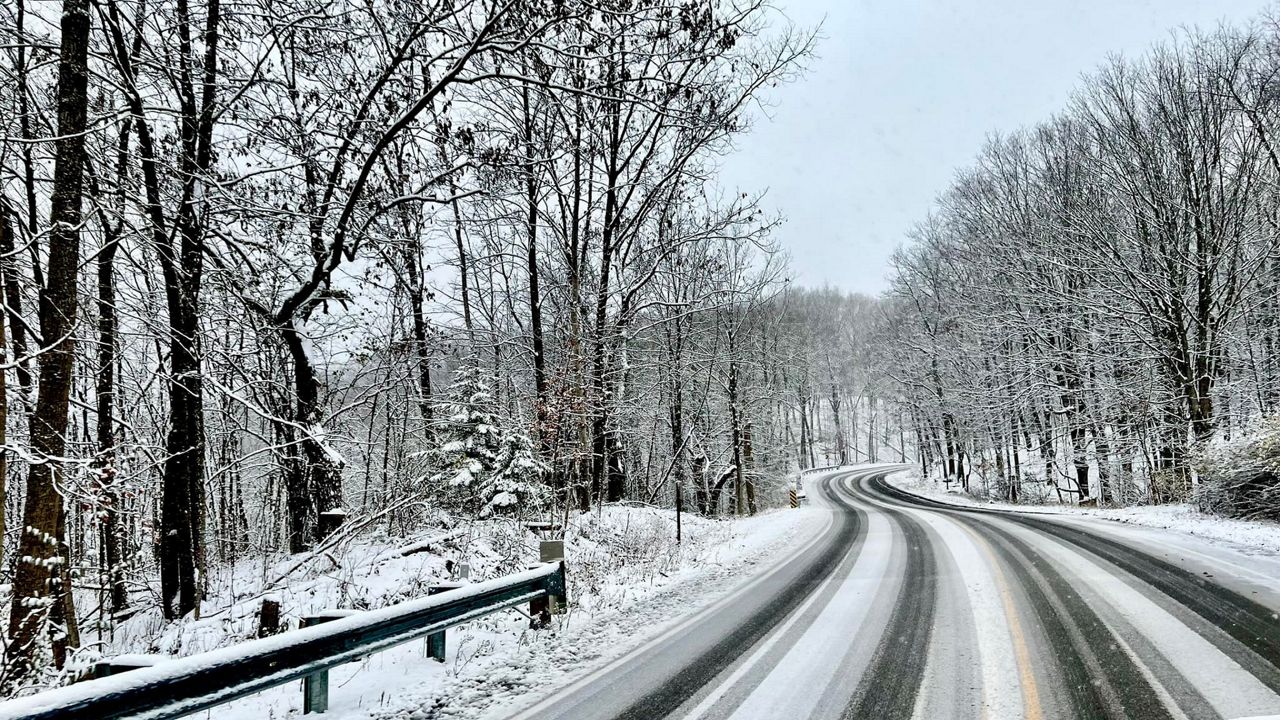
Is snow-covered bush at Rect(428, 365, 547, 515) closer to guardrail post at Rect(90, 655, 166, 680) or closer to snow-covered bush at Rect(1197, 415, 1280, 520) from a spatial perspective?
guardrail post at Rect(90, 655, 166, 680)

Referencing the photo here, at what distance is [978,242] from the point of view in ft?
89.0

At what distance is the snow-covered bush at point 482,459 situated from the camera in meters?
13.6

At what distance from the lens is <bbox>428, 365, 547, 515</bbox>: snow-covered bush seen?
13578mm

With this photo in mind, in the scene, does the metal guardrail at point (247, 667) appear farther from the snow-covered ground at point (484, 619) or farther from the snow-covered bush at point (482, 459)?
the snow-covered bush at point (482, 459)

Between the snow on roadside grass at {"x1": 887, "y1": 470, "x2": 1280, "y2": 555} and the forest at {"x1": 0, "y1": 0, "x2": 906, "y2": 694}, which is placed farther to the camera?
the snow on roadside grass at {"x1": 887, "y1": 470, "x2": 1280, "y2": 555}

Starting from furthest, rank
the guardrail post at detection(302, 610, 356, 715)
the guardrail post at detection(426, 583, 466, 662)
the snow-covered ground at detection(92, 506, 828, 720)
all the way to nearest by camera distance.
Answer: the guardrail post at detection(426, 583, 466, 662)
the snow-covered ground at detection(92, 506, 828, 720)
the guardrail post at detection(302, 610, 356, 715)

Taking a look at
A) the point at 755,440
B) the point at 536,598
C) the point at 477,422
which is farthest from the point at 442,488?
the point at 755,440

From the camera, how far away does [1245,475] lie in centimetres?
1302

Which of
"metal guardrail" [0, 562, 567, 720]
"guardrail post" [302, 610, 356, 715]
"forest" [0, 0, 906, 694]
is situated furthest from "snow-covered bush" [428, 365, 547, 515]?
"guardrail post" [302, 610, 356, 715]

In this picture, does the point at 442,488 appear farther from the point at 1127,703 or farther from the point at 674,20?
the point at 1127,703

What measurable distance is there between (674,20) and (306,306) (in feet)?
25.4

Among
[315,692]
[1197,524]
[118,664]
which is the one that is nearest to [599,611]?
[315,692]

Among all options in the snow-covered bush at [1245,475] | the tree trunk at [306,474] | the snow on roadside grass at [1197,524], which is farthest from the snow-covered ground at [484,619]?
the snow-covered bush at [1245,475]

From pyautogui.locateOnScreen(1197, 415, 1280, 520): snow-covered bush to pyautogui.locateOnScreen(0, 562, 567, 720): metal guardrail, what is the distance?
51.3 ft
